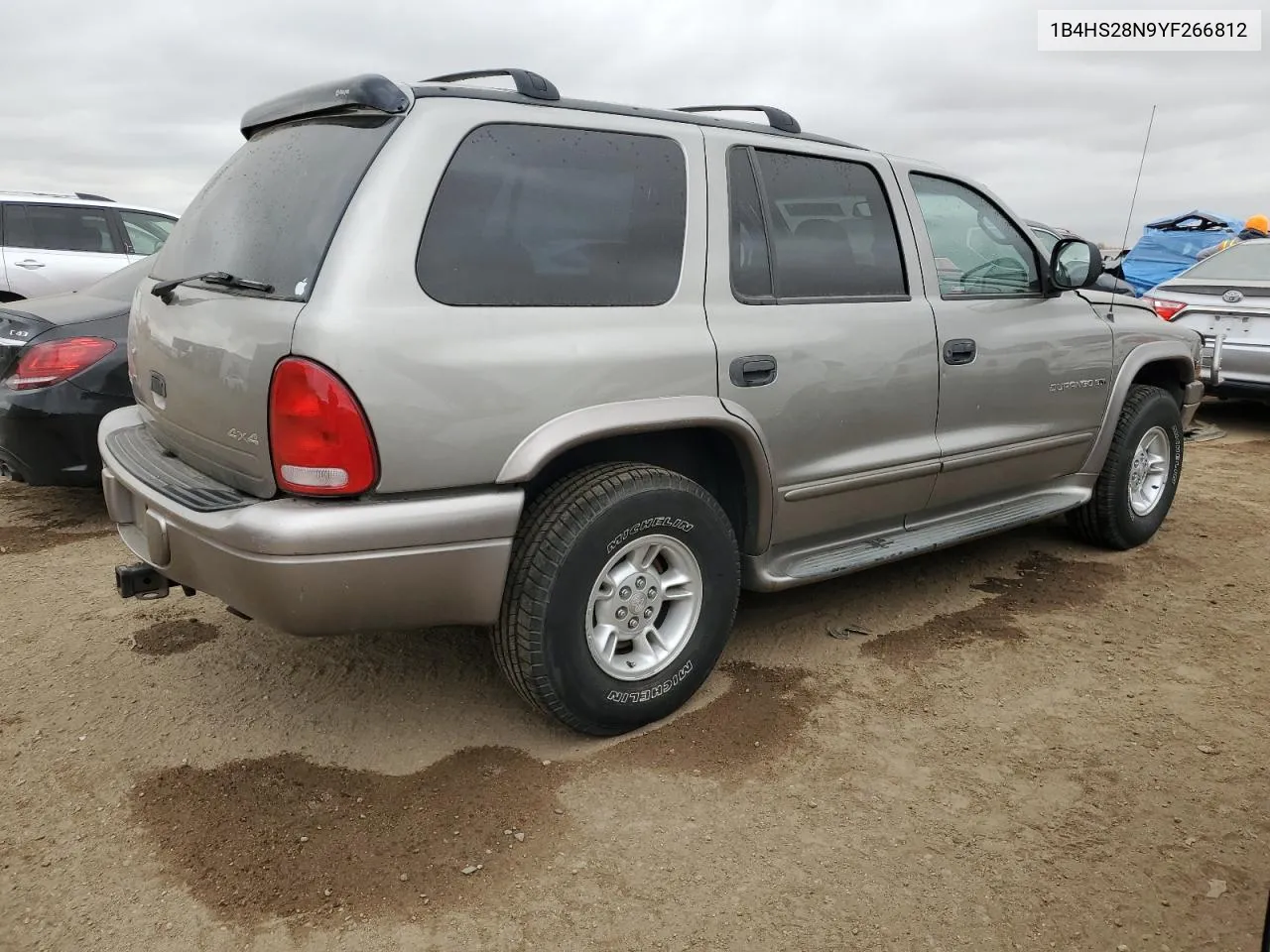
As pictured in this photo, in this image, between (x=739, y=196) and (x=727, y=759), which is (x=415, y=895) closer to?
(x=727, y=759)

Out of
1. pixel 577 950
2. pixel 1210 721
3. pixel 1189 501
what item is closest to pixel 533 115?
pixel 577 950

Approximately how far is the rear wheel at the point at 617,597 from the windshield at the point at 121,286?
3.52 m

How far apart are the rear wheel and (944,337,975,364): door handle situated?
1159 millimetres

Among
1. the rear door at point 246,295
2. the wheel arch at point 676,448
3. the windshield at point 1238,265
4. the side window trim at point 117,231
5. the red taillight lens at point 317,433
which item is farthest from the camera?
the side window trim at point 117,231

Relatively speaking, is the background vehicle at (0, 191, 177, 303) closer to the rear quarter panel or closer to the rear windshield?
the rear windshield

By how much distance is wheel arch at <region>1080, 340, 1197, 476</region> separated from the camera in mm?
4387

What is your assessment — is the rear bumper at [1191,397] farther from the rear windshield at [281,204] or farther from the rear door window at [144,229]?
the rear door window at [144,229]

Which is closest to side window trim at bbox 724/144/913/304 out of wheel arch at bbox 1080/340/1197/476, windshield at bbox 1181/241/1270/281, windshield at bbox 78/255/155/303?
wheel arch at bbox 1080/340/1197/476

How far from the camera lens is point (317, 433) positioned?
7.69ft

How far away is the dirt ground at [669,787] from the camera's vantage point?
222cm

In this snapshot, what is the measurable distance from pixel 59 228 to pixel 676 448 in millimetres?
7635

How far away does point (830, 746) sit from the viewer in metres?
2.93

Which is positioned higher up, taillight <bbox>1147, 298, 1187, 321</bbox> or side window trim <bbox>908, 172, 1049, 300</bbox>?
side window trim <bbox>908, 172, 1049, 300</bbox>

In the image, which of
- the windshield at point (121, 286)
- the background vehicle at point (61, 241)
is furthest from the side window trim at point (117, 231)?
the windshield at point (121, 286)
